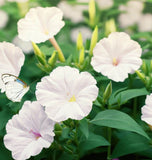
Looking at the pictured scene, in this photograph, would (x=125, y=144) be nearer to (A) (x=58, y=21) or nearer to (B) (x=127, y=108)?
(B) (x=127, y=108)

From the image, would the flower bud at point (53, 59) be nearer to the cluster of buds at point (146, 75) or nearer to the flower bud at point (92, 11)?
the cluster of buds at point (146, 75)

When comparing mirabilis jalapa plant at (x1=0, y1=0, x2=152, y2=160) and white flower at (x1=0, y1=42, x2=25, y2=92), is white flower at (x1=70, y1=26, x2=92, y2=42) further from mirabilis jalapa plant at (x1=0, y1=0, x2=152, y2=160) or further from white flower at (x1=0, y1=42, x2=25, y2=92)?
white flower at (x1=0, y1=42, x2=25, y2=92)

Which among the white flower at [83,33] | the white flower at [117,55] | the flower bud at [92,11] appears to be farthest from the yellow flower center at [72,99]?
the white flower at [83,33]

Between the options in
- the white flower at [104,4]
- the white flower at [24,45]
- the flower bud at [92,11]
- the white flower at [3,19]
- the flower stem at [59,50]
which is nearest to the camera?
the flower stem at [59,50]

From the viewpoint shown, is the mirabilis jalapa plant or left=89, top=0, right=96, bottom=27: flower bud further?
left=89, top=0, right=96, bottom=27: flower bud

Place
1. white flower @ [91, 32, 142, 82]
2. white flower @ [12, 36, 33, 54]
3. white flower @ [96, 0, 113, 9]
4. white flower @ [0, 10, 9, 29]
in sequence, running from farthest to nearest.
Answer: white flower @ [0, 10, 9, 29], white flower @ [96, 0, 113, 9], white flower @ [12, 36, 33, 54], white flower @ [91, 32, 142, 82]

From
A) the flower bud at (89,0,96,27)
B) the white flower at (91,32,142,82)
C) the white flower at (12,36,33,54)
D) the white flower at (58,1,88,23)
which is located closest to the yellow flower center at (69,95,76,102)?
the white flower at (91,32,142,82)

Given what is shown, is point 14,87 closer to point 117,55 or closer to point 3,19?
point 117,55

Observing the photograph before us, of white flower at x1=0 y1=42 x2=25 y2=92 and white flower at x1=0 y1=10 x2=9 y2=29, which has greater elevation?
white flower at x1=0 y1=42 x2=25 y2=92
